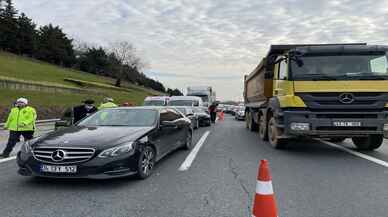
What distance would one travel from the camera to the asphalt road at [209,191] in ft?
15.9

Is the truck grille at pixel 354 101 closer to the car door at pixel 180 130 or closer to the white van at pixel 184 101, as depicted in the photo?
the car door at pixel 180 130

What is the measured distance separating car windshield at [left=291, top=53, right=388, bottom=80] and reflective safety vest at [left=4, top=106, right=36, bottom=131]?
658 cm

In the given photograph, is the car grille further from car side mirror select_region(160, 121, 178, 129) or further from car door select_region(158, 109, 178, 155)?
car side mirror select_region(160, 121, 178, 129)

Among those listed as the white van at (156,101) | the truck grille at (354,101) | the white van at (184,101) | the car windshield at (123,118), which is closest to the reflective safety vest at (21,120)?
the car windshield at (123,118)

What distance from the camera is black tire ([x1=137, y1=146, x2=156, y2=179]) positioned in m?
6.46

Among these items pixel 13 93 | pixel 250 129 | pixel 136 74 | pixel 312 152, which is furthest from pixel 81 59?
pixel 312 152

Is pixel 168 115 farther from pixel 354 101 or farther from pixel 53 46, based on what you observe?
pixel 53 46

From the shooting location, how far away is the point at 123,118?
315 inches

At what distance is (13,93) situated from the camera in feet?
119

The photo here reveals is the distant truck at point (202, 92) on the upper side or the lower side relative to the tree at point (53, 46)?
lower

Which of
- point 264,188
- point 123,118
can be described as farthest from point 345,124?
point 264,188

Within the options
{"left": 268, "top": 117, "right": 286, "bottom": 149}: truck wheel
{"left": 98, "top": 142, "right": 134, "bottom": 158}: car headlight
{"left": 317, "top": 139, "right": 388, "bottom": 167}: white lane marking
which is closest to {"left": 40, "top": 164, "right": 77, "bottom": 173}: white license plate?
{"left": 98, "top": 142, "right": 134, "bottom": 158}: car headlight

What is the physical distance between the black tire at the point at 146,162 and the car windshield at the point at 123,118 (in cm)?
73

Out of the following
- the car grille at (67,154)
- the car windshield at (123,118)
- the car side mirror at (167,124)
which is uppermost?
the car windshield at (123,118)
